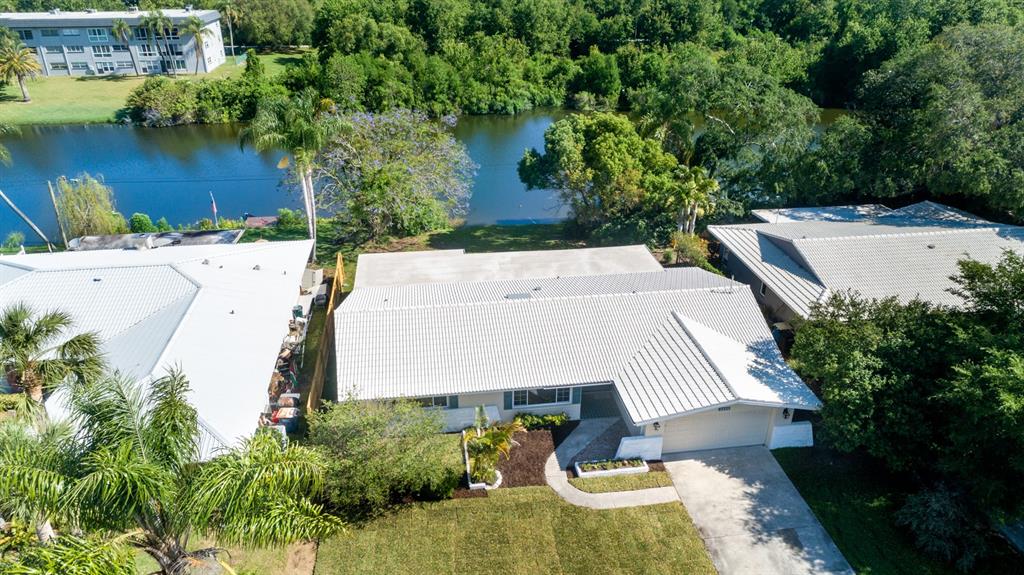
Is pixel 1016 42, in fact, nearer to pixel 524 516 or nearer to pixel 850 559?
pixel 850 559

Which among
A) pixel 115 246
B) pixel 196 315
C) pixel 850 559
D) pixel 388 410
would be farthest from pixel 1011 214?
pixel 115 246

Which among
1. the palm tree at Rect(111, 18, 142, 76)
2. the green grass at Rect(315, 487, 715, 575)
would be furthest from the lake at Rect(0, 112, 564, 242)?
the green grass at Rect(315, 487, 715, 575)

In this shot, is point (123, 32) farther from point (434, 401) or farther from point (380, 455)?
point (380, 455)

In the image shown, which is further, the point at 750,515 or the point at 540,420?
the point at 540,420

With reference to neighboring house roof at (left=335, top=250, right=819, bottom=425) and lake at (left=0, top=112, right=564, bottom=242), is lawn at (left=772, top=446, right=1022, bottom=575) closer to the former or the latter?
neighboring house roof at (left=335, top=250, right=819, bottom=425)

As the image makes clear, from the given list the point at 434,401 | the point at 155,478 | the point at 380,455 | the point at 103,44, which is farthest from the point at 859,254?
the point at 103,44

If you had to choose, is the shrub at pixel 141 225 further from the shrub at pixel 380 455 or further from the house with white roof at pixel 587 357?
the shrub at pixel 380 455
